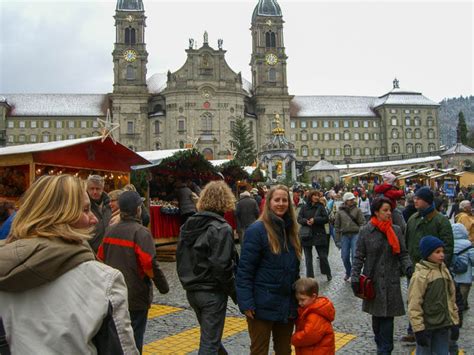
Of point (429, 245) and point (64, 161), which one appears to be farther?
point (64, 161)

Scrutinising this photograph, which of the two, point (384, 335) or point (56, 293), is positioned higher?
point (56, 293)

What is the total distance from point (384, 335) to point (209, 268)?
2176mm

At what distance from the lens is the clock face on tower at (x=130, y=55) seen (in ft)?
247

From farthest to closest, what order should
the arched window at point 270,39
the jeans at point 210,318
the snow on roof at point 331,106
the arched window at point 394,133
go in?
1. the snow on roof at point 331,106
2. the arched window at point 394,133
3. the arched window at point 270,39
4. the jeans at point 210,318

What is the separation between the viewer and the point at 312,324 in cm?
435

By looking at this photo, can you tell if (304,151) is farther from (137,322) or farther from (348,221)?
(137,322)

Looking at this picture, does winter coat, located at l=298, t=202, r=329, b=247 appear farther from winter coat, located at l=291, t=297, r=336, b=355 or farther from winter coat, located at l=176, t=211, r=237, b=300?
winter coat, located at l=291, t=297, r=336, b=355

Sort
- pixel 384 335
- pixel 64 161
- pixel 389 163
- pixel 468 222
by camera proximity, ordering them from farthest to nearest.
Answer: pixel 389 163, pixel 64 161, pixel 468 222, pixel 384 335

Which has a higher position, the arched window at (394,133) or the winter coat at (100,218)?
the arched window at (394,133)

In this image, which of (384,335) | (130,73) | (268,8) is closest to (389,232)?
(384,335)

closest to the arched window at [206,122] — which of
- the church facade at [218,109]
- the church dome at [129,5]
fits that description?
the church facade at [218,109]

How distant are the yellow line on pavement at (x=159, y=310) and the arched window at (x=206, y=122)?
65166mm

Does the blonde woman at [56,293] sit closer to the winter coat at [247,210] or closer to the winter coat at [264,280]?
the winter coat at [264,280]

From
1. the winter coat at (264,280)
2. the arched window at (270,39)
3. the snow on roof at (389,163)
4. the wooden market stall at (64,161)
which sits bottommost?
the winter coat at (264,280)
